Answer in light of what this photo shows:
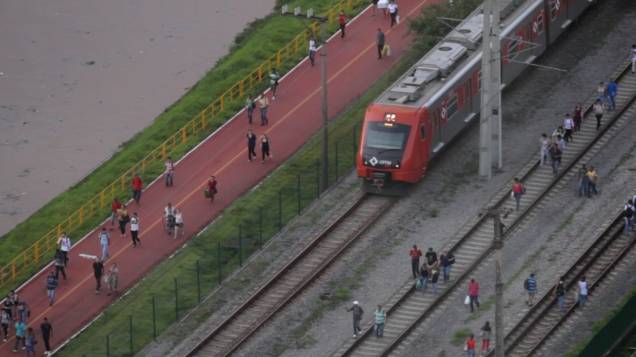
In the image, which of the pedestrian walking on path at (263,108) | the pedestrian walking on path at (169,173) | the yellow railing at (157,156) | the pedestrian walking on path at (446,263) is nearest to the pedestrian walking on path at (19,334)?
the yellow railing at (157,156)

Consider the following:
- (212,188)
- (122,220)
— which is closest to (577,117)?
(212,188)

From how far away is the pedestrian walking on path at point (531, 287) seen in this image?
78875 mm

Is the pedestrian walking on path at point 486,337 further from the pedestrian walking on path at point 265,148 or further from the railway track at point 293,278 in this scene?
the pedestrian walking on path at point 265,148

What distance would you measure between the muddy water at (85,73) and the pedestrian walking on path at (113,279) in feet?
37.9

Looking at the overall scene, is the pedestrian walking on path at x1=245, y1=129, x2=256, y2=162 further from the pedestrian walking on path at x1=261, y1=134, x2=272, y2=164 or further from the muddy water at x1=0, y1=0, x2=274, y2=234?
the muddy water at x1=0, y1=0, x2=274, y2=234

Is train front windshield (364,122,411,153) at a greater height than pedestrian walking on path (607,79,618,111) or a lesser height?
greater

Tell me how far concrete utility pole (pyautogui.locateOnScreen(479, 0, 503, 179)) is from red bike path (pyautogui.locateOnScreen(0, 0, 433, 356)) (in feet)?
30.3

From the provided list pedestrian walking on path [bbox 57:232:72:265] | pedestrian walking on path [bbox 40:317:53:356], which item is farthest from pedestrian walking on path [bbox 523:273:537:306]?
pedestrian walking on path [bbox 57:232:72:265]

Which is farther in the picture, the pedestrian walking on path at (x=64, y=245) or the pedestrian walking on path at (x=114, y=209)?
the pedestrian walking on path at (x=114, y=209)

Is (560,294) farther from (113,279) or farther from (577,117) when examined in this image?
(113,279)

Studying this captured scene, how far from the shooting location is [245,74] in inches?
4112

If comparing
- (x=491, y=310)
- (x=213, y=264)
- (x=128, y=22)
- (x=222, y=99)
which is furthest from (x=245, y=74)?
(x=491, y=310)

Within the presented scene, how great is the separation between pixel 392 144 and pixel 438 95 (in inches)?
115

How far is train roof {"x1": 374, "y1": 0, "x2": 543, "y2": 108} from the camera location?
88.2m
